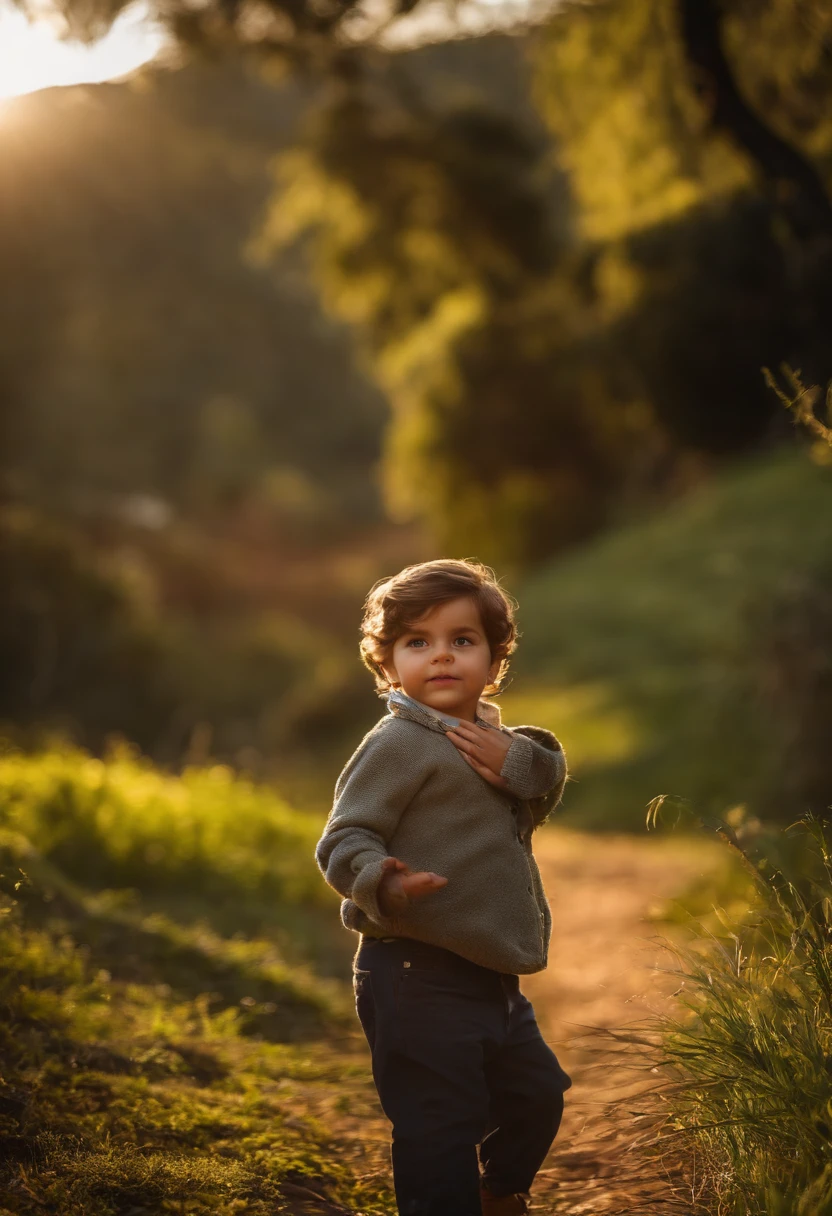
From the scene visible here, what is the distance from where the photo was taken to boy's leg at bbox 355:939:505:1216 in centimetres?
270

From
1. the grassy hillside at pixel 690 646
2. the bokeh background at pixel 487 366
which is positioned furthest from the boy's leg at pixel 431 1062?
the grassy hillside at pixel 690 646

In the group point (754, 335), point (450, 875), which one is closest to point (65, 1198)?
point (450, 875)

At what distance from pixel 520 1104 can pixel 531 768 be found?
2.57ft

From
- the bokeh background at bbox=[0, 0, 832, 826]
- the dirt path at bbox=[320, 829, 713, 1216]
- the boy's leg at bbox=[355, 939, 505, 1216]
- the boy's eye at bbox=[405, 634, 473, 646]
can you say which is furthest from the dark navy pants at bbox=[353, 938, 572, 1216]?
the bokeh background at bbox=[0, 0, 832, 826]

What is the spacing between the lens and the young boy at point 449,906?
2742 mm

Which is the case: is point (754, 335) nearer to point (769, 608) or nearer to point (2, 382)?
point (769, 608)

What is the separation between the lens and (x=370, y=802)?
285 centimetres

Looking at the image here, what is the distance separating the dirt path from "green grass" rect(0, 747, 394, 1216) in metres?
0.25

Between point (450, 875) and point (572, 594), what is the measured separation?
13.9 m

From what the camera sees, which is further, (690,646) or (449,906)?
(690,646)

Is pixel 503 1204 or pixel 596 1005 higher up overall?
pixel 596 1005

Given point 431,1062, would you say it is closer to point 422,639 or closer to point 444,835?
point 444,835

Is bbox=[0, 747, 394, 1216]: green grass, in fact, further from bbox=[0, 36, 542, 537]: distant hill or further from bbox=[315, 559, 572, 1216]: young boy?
bbox=[0, 36, 542, 537]: distant hill

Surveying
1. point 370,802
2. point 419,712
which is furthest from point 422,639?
point 370,802
